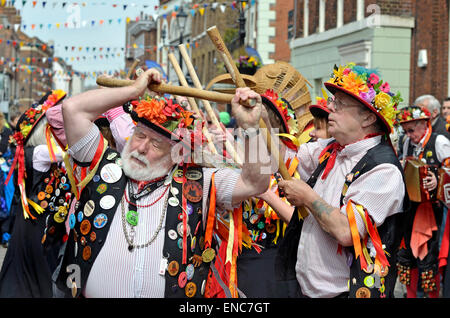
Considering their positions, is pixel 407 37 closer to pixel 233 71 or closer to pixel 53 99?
pixel 53 99

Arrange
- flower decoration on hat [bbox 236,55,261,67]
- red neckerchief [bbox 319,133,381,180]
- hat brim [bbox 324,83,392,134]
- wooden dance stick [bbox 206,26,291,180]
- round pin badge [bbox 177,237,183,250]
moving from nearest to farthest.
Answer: wooden dance stick [bbox 206,26,291,180] → round pin badge [bbox 177,237,183,250] → hat brim [bbox 324,83,392,134] → red neckerchief [bbox 319,133,381,180] → flower decoration on hat [bbox 236,55,261,67]

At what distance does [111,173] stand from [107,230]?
11.7 inches

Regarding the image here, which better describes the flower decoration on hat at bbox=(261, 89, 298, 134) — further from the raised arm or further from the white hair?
the raised arm

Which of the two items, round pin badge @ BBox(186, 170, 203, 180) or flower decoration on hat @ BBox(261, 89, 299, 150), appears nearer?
round pin badge @ BBox(186, 170, 203, 180)

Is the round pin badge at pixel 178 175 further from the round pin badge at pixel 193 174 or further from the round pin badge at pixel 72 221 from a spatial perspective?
the round pin badge at pixel 72 221

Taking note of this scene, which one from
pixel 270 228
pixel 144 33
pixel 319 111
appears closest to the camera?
pixel 319 111

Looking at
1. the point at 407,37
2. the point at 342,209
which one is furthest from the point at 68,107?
the point at 407,37

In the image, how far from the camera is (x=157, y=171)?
3637 mm

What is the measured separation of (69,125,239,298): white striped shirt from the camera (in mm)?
3467

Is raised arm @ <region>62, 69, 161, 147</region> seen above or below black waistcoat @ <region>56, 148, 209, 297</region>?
above

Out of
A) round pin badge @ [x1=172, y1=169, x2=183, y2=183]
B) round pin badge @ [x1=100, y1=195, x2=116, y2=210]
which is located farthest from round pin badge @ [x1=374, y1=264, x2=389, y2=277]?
A: round pin badge @ [x1=100, y1=195, x2=116, y2=210]

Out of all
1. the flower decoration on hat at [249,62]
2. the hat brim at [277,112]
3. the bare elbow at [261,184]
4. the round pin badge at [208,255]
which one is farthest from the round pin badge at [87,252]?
the flower decoration on hat at [249,62]

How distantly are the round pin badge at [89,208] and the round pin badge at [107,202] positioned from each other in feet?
0.15

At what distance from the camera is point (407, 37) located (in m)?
16.6
